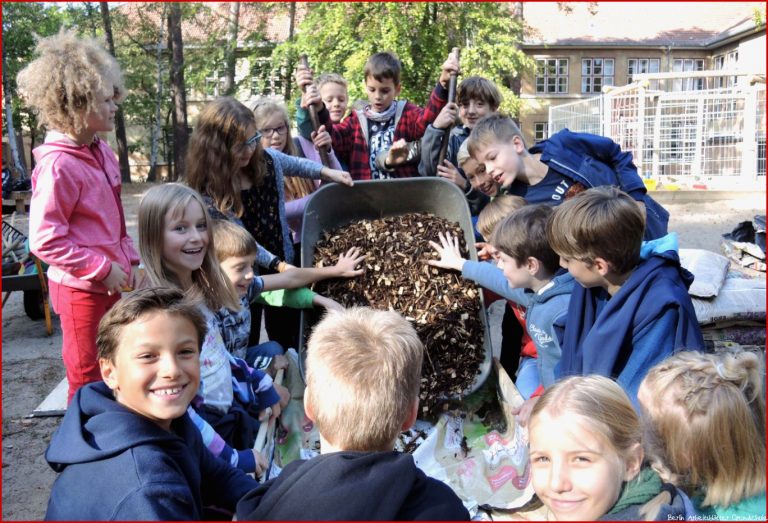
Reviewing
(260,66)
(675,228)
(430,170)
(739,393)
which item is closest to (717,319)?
(430,170)

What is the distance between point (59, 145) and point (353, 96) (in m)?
12.0

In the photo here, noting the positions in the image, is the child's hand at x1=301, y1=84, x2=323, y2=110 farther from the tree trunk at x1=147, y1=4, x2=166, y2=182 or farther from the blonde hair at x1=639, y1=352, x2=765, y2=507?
the tree trunk at x1=147, y1=4, x2=166, y2=182

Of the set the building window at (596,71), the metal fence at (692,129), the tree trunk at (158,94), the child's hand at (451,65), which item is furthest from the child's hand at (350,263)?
the building window at (596,71)

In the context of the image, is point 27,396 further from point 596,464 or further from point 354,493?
point 596,464

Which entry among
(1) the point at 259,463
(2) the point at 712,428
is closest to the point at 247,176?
(1) the point at 259,463

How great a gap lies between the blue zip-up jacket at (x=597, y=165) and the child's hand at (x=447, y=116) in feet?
2.17

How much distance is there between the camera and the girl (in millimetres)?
3150

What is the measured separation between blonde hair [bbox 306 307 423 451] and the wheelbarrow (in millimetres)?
5203

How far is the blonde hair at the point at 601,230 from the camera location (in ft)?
7.33

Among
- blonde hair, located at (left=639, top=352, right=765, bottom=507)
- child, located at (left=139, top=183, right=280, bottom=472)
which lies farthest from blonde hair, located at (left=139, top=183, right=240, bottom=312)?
Result: blonde hair, located at (left=639, top=352, right=765, bottom=507)

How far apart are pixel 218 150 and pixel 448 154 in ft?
5.74

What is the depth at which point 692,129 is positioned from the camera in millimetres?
14844

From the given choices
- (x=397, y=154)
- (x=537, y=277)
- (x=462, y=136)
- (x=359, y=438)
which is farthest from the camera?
(x=462, y=136)

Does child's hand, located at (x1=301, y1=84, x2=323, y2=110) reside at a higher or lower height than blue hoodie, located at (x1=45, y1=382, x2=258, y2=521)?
higher
